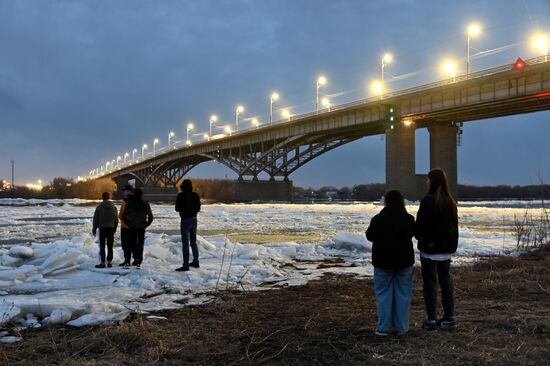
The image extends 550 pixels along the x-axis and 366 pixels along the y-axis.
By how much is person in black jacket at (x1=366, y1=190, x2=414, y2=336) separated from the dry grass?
0.18 meters

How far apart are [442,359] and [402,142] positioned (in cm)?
4679

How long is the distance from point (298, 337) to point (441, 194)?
2.15 metres

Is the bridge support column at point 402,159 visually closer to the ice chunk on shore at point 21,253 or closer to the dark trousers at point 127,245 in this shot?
the dark trousers at point 127,245

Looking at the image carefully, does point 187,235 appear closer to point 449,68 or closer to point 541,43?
point 541,43

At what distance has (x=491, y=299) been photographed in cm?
709

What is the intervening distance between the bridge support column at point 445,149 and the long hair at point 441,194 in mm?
47517

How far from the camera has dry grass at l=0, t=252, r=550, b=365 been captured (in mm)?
4379

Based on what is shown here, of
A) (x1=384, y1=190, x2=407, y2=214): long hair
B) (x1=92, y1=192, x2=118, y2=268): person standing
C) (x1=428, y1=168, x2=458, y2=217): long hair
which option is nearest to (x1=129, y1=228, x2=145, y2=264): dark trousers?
(x1=92, y1=192, x2=118, y2=268): person standing

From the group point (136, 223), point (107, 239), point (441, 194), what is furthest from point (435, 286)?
point (107, 239)

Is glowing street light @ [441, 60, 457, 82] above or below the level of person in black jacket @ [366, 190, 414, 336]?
above

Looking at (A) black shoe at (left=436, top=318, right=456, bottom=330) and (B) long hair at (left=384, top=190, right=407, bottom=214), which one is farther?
(A) black shoe at (left=436, top=318, right=456, bottom=330)

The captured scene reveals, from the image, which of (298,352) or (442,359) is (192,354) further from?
(442,359)

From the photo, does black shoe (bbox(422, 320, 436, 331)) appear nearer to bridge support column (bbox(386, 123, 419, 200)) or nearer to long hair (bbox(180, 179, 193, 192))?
long hair (bbox(180, 179, 193, 192))

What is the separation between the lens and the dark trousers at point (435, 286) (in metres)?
5.38
